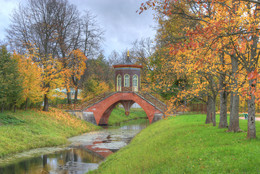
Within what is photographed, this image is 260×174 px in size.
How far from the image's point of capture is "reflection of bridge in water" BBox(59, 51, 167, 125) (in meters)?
33.7

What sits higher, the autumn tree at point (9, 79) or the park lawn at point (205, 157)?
the autumn tree at point (9, 79)

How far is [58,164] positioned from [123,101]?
2246cm

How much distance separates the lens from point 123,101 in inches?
1496

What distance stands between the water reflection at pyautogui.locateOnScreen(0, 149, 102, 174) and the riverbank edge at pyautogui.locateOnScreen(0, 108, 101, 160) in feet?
7.06

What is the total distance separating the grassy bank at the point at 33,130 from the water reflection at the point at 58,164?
2.26 m

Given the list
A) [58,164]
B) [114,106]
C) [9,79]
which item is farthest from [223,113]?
[114,106]

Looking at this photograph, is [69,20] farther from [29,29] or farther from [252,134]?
[252,134]

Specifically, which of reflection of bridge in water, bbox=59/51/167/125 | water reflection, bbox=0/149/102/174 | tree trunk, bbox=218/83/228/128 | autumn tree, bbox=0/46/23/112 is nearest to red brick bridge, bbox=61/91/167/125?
reflection of bridge in water, bbox=59/51/167/125

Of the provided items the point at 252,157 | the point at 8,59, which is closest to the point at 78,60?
the point at 8,59

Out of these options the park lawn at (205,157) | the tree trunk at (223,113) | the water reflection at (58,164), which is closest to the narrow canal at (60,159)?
the water reflection at (58,164)

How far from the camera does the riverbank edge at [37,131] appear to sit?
59.7 feet

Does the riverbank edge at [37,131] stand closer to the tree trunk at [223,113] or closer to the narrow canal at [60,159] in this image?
the narrow canal at [60,159]

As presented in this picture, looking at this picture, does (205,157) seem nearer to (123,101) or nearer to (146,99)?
(146,99)

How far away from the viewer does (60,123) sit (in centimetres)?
2795
